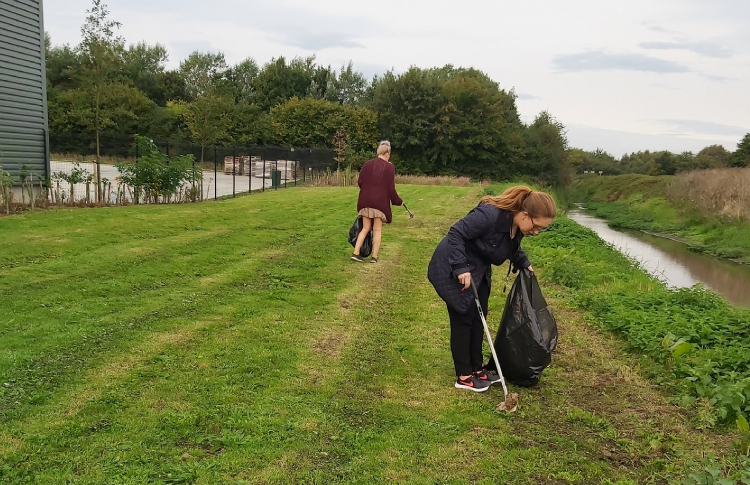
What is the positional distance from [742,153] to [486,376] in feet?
161

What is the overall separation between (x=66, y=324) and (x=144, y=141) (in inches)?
425

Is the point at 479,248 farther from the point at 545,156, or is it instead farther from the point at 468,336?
the point at 545,156

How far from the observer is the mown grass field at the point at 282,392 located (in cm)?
338

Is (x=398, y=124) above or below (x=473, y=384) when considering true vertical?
above

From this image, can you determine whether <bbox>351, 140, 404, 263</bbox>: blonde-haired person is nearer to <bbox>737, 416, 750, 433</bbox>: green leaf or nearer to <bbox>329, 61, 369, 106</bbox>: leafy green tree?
<bbox>737, 416, 750, 433</bbox>: green leaf

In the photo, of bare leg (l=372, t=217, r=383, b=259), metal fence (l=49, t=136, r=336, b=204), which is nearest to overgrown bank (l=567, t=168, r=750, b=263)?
bare leg (l=372, t=217, r=383, b=259)

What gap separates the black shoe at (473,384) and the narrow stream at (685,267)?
27.0 feet

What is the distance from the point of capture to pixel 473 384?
4.59 m

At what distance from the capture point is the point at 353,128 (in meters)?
48.4

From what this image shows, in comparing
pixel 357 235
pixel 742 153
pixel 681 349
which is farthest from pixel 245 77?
pixel 681 349

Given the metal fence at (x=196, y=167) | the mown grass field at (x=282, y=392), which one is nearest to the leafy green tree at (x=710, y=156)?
the metal fence at (x=196, y=167)

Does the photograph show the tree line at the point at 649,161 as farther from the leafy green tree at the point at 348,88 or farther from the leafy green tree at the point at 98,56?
the leafy green tree at the point at 98,56

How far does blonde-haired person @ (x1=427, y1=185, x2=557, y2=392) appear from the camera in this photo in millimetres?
4184

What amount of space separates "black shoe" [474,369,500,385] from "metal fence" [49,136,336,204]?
38.5 feet
